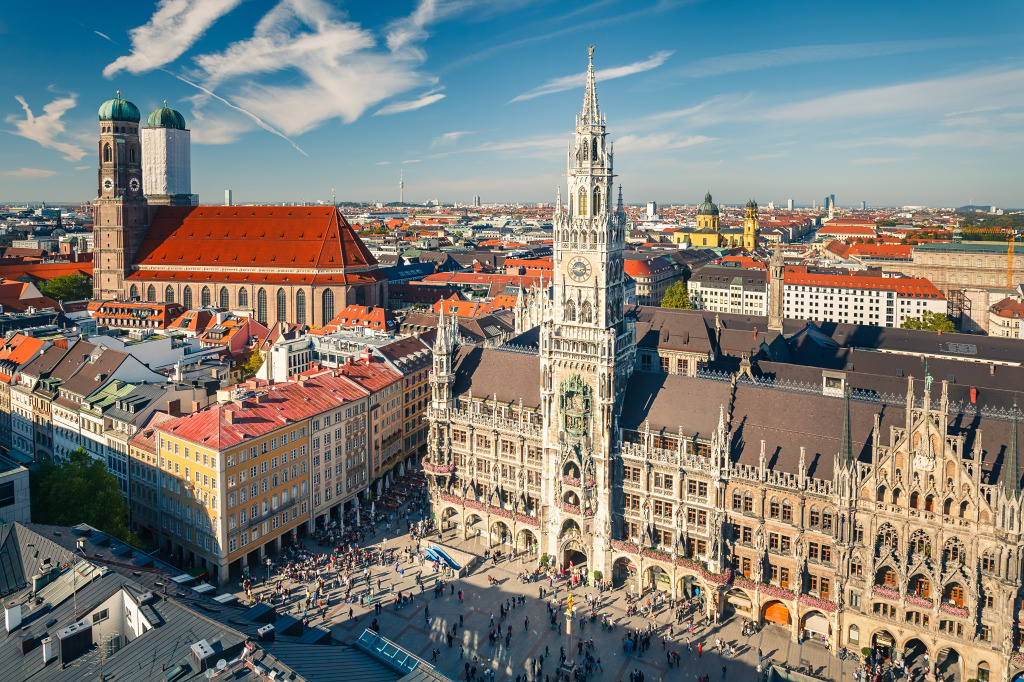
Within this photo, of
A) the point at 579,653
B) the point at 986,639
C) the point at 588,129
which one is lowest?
the point at 579,653

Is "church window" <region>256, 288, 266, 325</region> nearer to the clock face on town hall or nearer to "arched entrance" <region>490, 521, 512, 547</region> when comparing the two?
"arched entrance" <region>490, 521, 512, 547</region>

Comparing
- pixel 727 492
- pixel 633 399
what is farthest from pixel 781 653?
pixel 633 399

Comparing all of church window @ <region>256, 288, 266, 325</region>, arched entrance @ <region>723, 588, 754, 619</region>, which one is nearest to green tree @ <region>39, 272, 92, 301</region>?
church window @ <region>256, 288, 266, 325</region>

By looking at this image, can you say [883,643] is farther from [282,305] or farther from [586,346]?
[282,305]

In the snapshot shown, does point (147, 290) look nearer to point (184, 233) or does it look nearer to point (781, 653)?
point (184, 233)

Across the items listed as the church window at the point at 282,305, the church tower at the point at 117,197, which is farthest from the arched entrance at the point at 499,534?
the church tower at the point at 117,197

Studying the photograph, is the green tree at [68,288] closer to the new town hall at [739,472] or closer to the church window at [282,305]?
the church window at [282,305]

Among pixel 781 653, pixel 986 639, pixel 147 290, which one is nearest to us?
pixel 986 639
